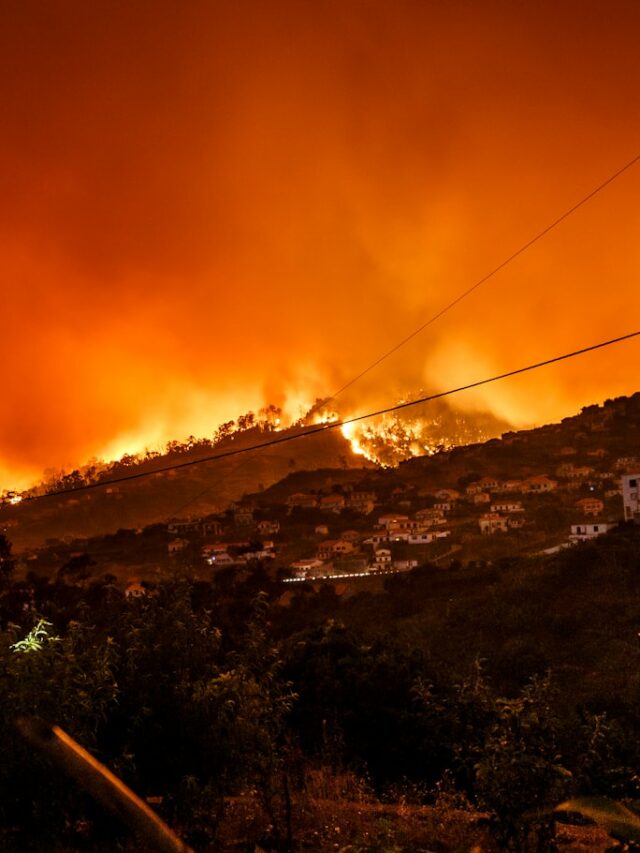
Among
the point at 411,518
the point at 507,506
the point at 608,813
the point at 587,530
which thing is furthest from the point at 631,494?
the point at 608,813

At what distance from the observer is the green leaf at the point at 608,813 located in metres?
2.83

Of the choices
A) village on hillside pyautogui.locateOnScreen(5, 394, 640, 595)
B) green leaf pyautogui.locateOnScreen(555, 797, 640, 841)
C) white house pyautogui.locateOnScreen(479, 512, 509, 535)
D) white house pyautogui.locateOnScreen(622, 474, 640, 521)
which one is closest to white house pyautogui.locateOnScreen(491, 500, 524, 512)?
village on hillside pyautogui.locateOnScreen(5, 394, 640, 595)

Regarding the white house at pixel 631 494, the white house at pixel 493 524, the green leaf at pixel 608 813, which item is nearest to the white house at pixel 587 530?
the white house at pixel 631 494

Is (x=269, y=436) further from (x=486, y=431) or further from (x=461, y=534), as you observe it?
(x=461, y=534)

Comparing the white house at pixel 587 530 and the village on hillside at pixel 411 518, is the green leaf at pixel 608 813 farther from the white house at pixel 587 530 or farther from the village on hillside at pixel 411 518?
the white house at pixel 587 530

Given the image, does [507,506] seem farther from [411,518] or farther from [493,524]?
[411,518]

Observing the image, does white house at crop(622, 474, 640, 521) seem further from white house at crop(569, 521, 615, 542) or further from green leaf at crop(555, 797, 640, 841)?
green leaf at crop(555, 797, 640, 841)

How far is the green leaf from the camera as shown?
2828 millimetres

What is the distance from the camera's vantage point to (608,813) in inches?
113

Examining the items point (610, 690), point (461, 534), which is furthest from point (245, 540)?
point (610, 690)

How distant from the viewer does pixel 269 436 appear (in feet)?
286

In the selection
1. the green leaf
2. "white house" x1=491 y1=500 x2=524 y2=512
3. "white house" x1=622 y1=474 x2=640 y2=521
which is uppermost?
"white house" x1=491 y1=500 x2=524 y2=512

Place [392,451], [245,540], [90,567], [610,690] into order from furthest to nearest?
1. [392,451]
2. [245,540]
3. [90,567]
4. [610,690]

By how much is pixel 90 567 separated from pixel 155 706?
39745 millimetres
